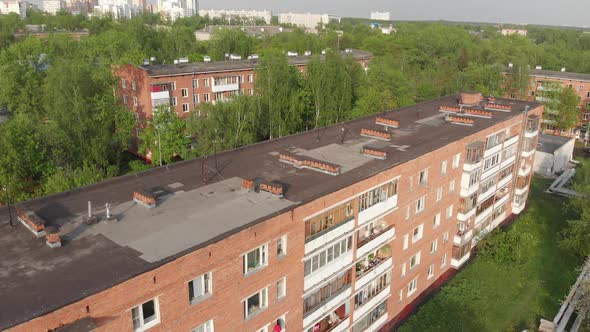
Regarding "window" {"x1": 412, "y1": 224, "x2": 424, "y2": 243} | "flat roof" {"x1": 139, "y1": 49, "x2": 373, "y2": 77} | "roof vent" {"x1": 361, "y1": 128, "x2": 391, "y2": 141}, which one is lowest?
"window" {"x1": 412, "y1": 224, "x2": 424, "y2": 243}

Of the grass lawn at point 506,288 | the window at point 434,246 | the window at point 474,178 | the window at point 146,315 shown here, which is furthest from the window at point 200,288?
the window at point 474,178

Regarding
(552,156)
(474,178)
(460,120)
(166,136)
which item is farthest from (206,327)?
(552,156)

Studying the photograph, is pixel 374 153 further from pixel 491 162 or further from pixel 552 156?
pixel 552 156

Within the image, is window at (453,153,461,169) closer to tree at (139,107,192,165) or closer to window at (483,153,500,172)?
window at (483,153,500,172)

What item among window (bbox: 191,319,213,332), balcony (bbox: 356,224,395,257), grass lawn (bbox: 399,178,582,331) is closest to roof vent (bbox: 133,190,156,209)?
window (bbox: 191,319,213,332)

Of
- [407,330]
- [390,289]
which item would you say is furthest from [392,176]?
[407,330]

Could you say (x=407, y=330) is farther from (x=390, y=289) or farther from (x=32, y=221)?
(x=32, y=221)
